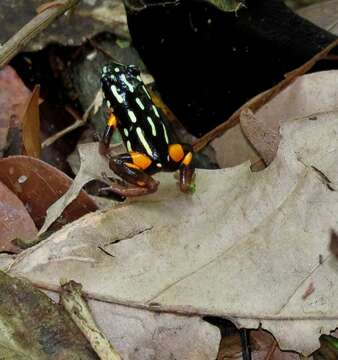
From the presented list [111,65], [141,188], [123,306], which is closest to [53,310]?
[123,306]

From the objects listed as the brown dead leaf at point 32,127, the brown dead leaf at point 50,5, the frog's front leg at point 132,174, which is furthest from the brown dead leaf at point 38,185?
the brown dead leaf at point 50,5

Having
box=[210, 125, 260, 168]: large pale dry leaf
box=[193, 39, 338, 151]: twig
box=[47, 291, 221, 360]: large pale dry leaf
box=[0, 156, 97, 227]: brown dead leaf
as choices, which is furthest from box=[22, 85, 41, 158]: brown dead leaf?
box=[47, 291, 221, 360]: large pale dry leaf

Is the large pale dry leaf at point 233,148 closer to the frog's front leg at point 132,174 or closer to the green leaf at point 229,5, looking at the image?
the frog's front leg at point 132,174

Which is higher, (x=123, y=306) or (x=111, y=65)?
(x=111, y=65)

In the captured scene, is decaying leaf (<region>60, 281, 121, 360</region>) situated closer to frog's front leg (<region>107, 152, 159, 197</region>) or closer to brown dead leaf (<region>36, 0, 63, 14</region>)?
frog's front leg (<region>107, 152, 159, 197</region>)

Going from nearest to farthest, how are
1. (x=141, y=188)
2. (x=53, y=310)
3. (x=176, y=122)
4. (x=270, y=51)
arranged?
(x=53, y=310) < (x=141, y=188) < (x=270, y=51) < (x=176, y=122)

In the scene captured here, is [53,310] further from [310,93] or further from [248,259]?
[310,93]
